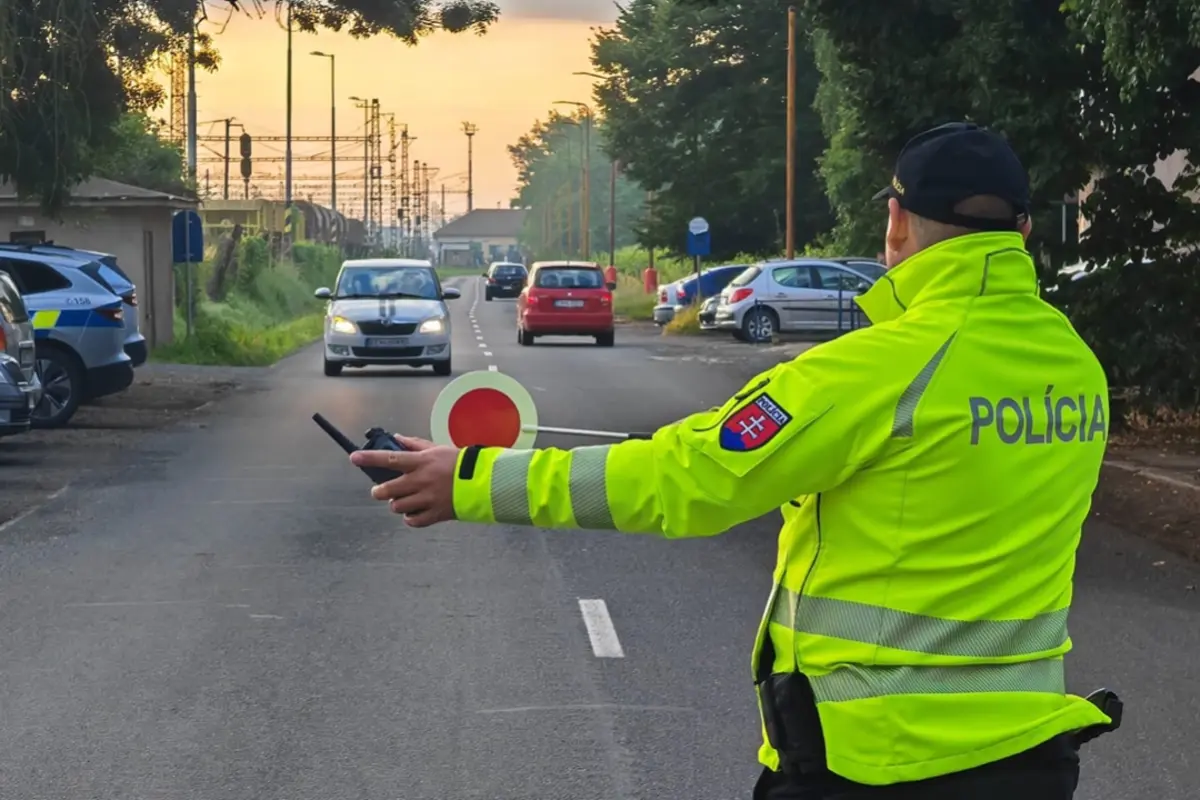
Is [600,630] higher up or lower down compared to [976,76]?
lower down

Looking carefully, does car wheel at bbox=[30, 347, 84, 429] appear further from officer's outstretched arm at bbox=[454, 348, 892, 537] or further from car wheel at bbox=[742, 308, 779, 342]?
car wheel at bbox=[742, 308, 779, 342]

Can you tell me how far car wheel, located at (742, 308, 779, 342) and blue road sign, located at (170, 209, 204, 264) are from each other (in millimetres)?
12193

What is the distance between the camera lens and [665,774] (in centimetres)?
657

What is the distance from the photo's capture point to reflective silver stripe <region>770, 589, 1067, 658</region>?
2.90 meters

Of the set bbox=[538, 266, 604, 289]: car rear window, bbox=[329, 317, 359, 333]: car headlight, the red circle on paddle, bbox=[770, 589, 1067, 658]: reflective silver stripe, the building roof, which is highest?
the building roof

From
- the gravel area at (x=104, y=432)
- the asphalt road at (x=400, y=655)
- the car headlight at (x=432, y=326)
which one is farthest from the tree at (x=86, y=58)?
the asphalt road at (x=400, y=655)

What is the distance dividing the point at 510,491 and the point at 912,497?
0.62 meters

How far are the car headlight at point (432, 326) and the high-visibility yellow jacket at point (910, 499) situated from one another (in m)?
25.5

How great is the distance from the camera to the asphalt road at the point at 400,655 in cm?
666

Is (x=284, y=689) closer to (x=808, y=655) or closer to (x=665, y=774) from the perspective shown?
(x=665, y=774)

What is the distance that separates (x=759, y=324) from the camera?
40.0m

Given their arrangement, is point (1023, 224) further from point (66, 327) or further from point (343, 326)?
point (343, 326)

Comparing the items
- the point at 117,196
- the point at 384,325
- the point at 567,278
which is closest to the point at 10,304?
the point at 384,325

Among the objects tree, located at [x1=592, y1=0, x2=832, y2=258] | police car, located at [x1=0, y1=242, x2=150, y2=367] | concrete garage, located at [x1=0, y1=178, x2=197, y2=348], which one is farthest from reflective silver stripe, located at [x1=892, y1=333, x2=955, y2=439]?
tree, located at [x1=592, y1=0, x2=832, y2=258]
